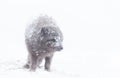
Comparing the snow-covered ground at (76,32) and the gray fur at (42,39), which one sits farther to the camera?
the snow-covered ground at (76,32)

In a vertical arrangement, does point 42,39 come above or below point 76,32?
above

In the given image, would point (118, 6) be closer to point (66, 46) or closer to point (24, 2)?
point (24, 2)

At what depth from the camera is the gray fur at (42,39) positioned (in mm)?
8430

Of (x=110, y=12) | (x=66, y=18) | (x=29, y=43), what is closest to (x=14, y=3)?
(x=66, y=18)

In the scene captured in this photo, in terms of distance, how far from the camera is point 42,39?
8.51 meters

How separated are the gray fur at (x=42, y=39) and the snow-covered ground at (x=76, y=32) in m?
0.59

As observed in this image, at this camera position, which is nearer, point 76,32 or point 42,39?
point 42,39

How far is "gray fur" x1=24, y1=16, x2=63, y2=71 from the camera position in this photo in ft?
27.7

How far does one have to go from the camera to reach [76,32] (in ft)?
84.6

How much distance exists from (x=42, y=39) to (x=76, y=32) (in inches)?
683

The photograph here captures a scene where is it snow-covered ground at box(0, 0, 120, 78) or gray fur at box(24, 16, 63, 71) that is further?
snow-covered ground at box(0, 0, 120, 78)

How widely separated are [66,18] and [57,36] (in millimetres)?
21851

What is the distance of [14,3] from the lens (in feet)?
109

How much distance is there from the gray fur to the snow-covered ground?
589 millimetres
